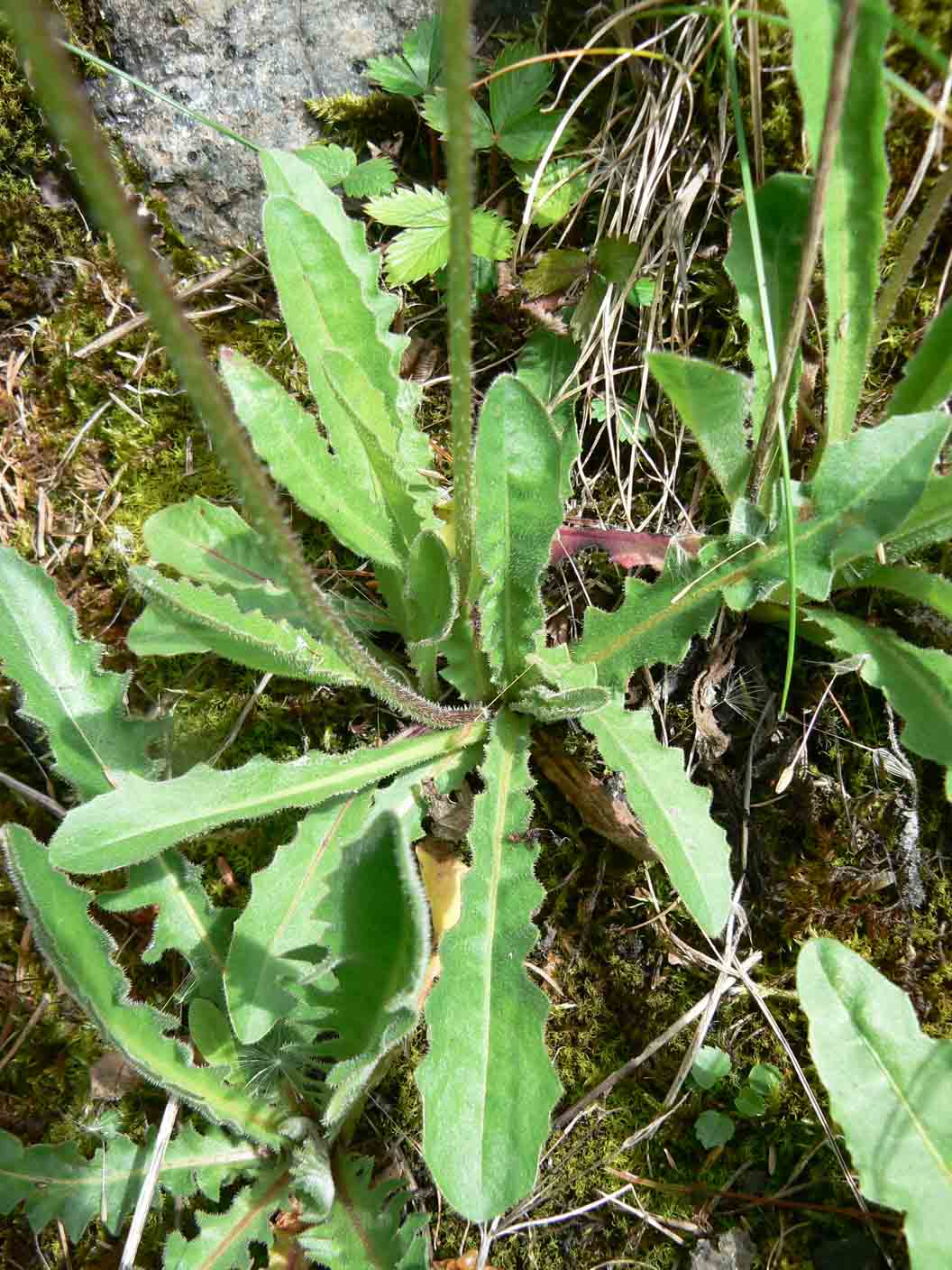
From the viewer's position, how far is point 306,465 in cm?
210

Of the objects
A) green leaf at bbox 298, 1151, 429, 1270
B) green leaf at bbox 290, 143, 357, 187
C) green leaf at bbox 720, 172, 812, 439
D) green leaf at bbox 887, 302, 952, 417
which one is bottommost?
green leaf at bbox 298, 1151, 429, 1270

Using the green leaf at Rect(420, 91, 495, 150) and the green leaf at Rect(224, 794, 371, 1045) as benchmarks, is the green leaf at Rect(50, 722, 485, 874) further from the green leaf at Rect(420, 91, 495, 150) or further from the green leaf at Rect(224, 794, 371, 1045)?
the green leaf at Rect(420, 91, 495, 150)

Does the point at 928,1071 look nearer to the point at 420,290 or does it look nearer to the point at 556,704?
the point at 556,704

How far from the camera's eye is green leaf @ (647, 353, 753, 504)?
1.88m

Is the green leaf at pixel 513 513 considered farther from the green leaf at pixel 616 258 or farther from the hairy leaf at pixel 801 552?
the green leaf at pixel 616 258

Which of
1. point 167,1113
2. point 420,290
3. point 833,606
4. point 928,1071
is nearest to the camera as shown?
point 928,1071

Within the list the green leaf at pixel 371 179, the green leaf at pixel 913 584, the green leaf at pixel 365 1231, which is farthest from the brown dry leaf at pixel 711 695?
the green leaf at pixel 371 179

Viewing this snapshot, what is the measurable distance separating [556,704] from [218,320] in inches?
56.0

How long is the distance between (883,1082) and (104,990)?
1.55m

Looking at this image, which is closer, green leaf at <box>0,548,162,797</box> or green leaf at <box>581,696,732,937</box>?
green leaf at <box>581,696,732,937</box>

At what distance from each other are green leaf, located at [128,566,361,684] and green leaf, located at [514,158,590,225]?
117cm

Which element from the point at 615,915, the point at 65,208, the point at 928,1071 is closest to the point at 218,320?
the point at 65,208

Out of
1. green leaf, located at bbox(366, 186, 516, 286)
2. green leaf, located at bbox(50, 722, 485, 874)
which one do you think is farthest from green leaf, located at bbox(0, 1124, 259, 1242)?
green leaf, located at bbox(366, 186, 516, 286)

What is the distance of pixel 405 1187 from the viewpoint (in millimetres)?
2051
